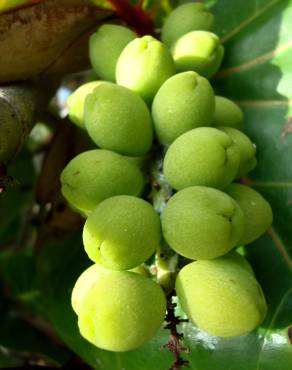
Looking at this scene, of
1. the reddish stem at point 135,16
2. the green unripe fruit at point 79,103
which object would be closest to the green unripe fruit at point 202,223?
the green unripe fruit at point 79,103

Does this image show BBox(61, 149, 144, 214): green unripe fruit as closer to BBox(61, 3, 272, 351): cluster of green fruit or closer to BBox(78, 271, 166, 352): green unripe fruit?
BBox(61, 3, 272, 351): cluster of green fruit

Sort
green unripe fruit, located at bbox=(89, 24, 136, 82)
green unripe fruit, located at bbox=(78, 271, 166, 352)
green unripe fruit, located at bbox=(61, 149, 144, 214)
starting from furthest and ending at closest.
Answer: green unripe fruit, located at bbox=(89, 24, 136, 82) → green unripe fruit, located at bbox=(61, 149, 144, 214) → green unripe fruit, located at bbox=(78, 271, 166, 352)

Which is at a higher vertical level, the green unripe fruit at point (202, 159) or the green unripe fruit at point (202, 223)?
the green unripe fruit at point (202, 159)

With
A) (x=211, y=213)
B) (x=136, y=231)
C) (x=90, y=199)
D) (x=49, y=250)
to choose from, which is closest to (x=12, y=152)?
(x=90, y=199)

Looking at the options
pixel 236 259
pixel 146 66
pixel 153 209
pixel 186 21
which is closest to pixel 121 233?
pixel 153 209

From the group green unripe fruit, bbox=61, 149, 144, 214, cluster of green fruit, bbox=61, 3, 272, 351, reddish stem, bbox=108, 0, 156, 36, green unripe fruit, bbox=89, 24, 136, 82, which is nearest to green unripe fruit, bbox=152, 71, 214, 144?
cluster of green fruit, bbox=61, 3, 272, 351

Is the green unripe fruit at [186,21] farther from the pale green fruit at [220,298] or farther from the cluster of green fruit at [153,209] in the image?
the pale green fruit at [220,298]

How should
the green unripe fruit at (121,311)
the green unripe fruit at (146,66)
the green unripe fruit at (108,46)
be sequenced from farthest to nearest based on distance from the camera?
1. the green unripe fruit at (108,46)
2. the green unripe fruit at (146,66)
3. the green unripe fruit at (121,311)

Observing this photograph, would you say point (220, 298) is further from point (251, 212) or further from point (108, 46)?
point (108, 46)
